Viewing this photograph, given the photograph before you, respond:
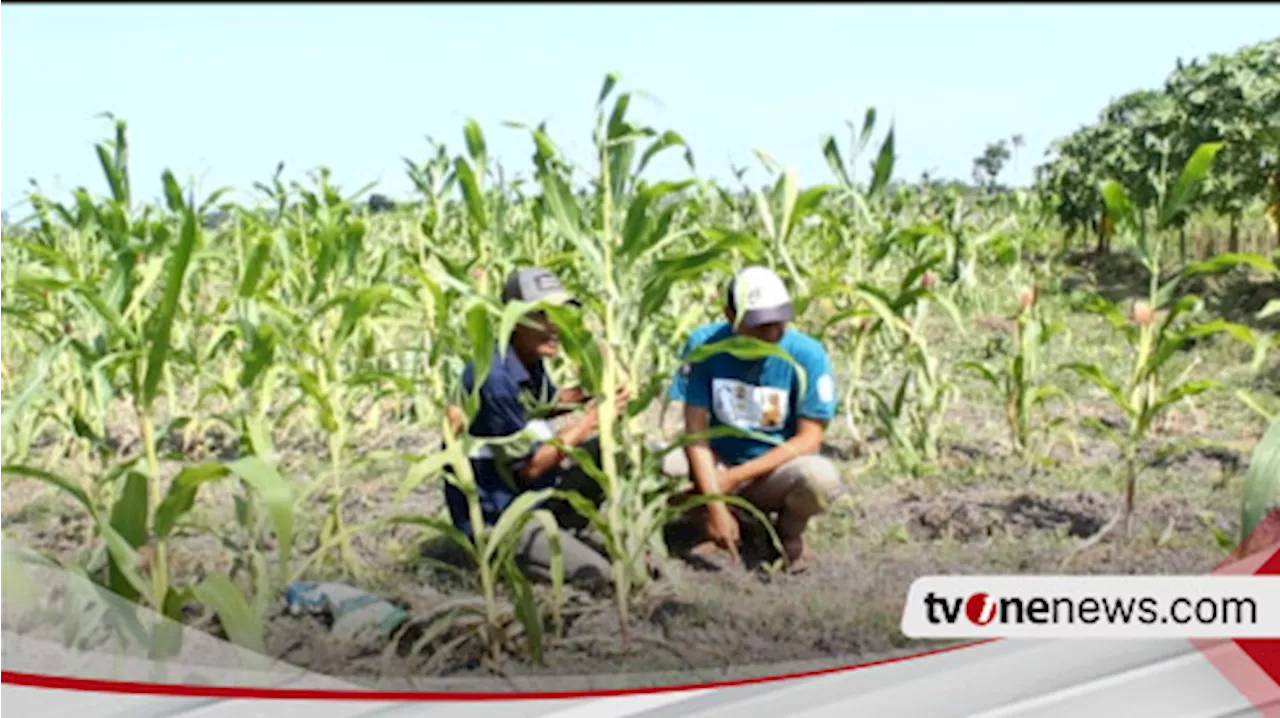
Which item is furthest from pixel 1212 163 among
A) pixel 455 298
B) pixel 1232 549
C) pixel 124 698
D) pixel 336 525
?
pixel 124 698

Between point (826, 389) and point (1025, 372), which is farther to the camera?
point (1025, 372)

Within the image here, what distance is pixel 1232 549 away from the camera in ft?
3.80

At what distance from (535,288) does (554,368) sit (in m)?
0.48

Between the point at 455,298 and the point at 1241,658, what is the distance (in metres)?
0.75

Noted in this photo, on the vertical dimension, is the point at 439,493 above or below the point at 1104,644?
above

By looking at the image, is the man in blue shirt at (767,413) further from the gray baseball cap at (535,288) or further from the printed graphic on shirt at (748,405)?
the gray baseball cap at (535,288)

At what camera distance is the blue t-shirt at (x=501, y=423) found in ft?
3.69

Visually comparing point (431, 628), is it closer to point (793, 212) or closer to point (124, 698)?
point (124, 698)

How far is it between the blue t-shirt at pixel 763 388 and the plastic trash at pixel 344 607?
0.31m

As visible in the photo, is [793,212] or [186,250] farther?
[793,212]

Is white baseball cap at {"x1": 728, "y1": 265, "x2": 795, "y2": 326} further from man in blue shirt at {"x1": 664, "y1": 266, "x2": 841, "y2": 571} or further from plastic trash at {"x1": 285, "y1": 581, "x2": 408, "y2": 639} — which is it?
plastic trash at {"x1": 285, "y1": 581, "x2": 408, "y2": 639}

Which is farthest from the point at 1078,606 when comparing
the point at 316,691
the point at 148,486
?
the point at 148,486

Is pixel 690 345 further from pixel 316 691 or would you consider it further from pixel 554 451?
pixel 316 691

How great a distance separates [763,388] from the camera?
3.93ft
